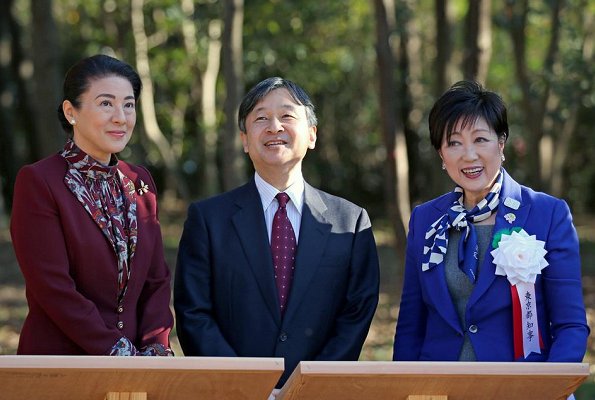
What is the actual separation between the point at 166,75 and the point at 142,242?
822 inches

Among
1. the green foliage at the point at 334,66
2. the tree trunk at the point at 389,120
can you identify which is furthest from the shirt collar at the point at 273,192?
the green foliage at the point at 334,66

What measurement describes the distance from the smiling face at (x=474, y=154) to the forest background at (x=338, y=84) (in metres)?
5.54

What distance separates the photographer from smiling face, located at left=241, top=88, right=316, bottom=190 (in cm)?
457

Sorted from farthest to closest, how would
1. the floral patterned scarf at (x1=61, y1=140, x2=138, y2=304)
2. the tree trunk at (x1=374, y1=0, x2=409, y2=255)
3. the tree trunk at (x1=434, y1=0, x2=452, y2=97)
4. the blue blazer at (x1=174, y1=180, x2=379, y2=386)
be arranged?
the tree trunk at (x1=434, y1=0, x2=452, y2=97) < the tree trunk at (x1=374, y1=0, x2=409, y2=255) < the blue blazer at (x1=174, y1=180, x2=379, y2=386) < the floral patterned scarf at (x1=61, y1=140, x2=138, y2=304)

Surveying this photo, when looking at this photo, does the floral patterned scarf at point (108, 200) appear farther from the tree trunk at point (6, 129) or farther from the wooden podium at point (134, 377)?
the tree trunk at point (6, 129)

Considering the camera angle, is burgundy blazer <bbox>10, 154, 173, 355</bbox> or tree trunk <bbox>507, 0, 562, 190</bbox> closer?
burgundy blazer <bbox>10, 154, 173, 355</bbox>

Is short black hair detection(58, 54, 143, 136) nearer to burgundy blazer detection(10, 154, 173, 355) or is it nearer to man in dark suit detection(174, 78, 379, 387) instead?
burgundy blazer detection(10, 154, 173, 355)

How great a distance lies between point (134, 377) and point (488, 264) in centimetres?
157

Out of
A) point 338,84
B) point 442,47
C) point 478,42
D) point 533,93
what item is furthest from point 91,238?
point 338,84

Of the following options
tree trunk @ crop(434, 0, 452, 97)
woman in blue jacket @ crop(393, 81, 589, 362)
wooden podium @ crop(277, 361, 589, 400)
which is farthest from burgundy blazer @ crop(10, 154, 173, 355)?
tree trunk @ crop(434, 0, 452, 97)


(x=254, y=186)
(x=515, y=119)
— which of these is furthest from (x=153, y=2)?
(x=254, y=186)

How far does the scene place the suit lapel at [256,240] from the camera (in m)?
4.55

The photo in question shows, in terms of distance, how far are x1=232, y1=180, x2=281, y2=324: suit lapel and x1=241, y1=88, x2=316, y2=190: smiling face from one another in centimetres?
17

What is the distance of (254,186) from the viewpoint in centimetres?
476
